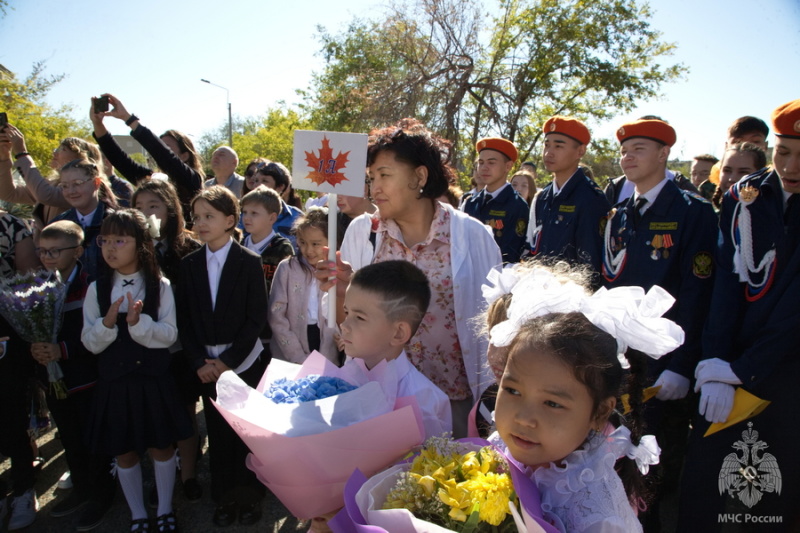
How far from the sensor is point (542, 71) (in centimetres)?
1527

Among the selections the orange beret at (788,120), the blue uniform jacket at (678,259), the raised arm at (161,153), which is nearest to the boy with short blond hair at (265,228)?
the raised arm at (161,153)

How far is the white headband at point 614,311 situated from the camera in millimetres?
1307

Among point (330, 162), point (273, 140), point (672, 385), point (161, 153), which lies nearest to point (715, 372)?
point (672, 385)

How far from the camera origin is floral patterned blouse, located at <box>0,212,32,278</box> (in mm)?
3496

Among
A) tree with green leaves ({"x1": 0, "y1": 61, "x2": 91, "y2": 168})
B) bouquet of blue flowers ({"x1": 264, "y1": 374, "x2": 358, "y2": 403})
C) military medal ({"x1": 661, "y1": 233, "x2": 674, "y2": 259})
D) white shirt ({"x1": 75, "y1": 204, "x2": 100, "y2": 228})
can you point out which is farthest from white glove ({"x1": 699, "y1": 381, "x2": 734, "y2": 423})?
tree with green leaves ({"x1": 0, "y1": 61, "x2": 91, "y2": 168})

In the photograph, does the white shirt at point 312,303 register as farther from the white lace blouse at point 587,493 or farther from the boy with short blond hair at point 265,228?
the white lace blouse at point 587,493

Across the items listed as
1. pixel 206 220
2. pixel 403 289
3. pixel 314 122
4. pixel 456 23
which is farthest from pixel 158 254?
pixel 314 122

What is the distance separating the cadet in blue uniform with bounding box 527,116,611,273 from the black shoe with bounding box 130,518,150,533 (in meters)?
3.06

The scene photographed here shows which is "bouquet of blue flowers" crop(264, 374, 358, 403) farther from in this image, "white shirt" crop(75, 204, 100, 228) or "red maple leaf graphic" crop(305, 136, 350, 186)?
"white shirt" crop(75, 204, 100, 228)

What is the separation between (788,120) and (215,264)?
122 inches

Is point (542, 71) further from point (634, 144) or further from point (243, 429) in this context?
point (243, 429)

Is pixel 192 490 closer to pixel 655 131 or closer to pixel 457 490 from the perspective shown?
pixel 457 490

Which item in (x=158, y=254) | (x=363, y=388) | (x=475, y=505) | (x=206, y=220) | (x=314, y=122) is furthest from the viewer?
(x=314, y=122)

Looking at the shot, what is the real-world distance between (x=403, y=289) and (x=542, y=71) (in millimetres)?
15006
